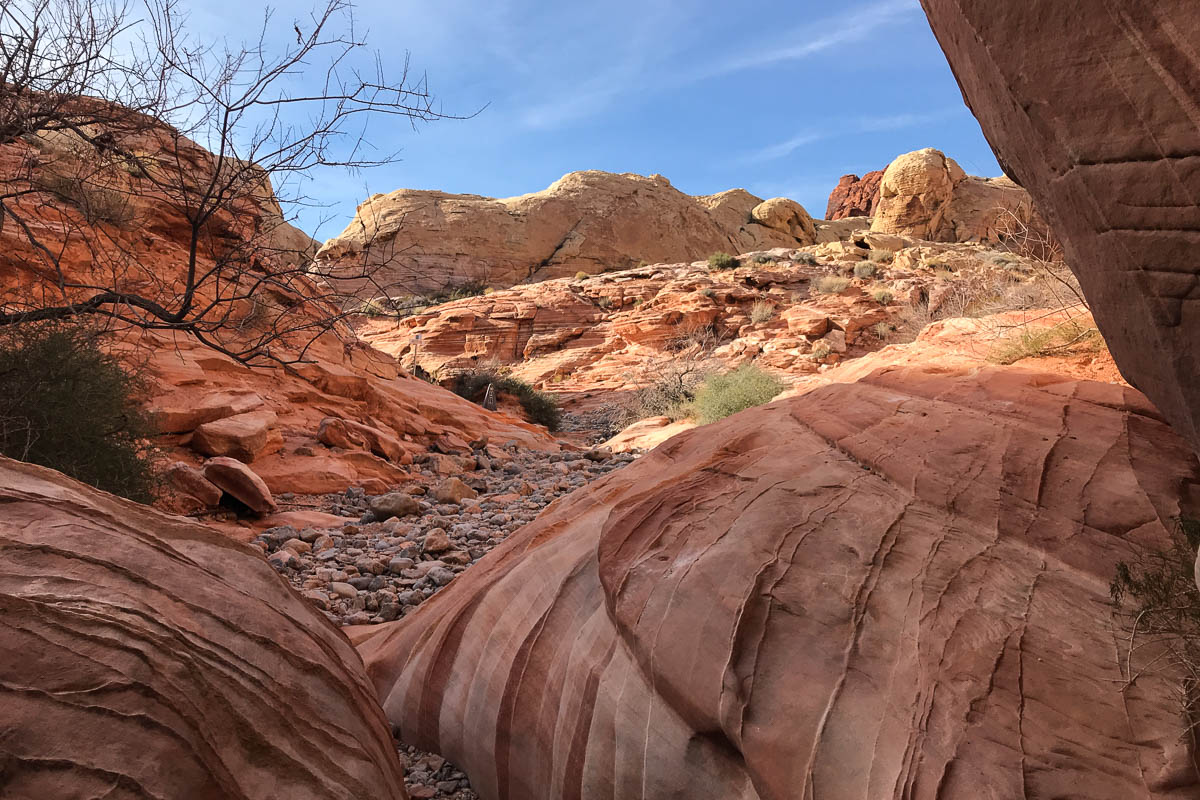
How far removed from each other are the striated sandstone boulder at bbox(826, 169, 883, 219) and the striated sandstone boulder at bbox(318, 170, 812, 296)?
16.4 meters

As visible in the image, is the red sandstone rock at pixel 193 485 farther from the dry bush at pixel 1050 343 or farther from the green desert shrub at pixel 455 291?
the green desert shrub at pixel 455 291

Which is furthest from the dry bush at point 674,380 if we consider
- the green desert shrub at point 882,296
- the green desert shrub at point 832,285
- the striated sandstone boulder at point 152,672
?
the striated sandstone boulder at point 152,672

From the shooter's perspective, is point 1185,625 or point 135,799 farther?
point 1185,625

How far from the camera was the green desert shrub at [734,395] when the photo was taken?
397 inches

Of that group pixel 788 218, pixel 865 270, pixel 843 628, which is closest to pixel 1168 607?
pixel 843 628

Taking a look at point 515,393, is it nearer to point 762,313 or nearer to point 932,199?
point 762,313

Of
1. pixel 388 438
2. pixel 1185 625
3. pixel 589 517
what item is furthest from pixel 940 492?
pixel 388 438

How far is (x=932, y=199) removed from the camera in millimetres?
36469

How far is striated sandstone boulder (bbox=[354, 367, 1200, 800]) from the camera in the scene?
5.06ft

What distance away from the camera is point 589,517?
3008 mm

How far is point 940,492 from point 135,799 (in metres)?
2.41

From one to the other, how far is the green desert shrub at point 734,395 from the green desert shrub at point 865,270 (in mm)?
12443

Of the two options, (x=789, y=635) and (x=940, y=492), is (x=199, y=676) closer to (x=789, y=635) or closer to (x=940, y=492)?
(x=789, y=635)

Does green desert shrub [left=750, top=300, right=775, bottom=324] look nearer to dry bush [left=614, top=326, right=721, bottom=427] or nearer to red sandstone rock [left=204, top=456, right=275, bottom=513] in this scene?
dry bush [left=614, top=326, right=721, bottom=427]
